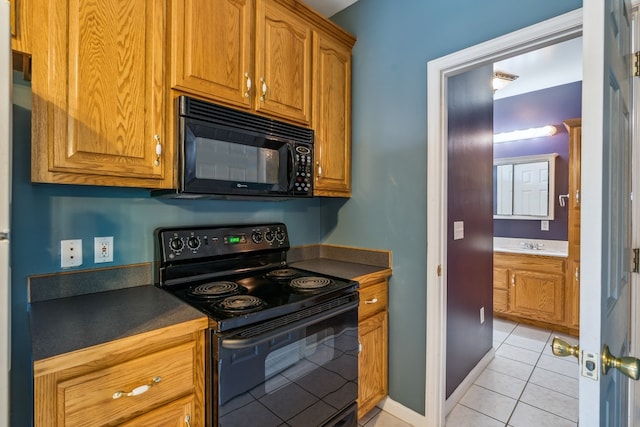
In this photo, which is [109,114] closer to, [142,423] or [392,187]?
[142,423]

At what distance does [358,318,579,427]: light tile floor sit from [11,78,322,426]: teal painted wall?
63.0 inches

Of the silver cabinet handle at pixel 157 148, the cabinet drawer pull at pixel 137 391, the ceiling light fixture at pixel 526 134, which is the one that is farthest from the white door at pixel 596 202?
the ceiling light fixture at pixel 526 134

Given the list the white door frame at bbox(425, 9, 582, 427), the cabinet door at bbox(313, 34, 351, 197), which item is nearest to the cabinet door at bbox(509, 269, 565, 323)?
the white door frame at bbox(425, 9, 582, 427)

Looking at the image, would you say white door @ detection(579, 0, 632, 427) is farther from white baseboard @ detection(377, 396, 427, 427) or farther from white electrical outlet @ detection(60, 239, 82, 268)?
white electrical outlet @ detection(60, 239, 82, 268)

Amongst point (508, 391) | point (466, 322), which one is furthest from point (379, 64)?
point (508, 391)

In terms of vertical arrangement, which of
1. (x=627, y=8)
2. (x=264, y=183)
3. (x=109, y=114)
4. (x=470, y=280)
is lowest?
(x=470, y=280)

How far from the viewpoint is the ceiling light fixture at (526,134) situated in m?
3.42

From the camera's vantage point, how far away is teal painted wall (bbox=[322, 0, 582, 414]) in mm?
1751

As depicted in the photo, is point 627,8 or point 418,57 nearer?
point 627,8

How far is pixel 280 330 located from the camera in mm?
1218

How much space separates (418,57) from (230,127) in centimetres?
115

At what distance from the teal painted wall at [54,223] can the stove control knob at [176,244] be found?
0.37 ft

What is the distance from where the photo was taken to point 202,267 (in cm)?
162

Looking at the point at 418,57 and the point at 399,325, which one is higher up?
the point at 418,57
